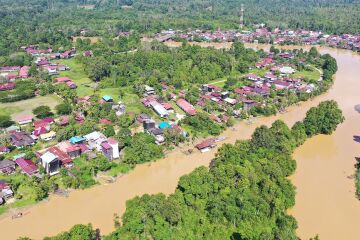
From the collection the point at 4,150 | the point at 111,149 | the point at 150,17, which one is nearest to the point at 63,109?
the point at 4,150

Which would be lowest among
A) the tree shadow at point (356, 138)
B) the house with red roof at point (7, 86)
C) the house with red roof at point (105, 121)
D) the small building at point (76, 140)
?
the tree shadow at point (356, 138)

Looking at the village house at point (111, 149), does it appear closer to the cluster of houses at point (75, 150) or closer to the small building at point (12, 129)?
the cluster of houses at point (75, 150)

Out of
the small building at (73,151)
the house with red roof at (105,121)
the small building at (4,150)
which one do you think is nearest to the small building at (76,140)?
the small building at (73,151)

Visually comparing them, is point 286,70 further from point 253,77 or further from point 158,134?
point 158,134

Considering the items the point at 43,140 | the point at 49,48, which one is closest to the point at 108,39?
the point at 49,48

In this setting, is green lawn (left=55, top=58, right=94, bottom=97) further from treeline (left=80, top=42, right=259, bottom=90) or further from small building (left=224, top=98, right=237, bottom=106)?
small building (left=224, top=98, right=237, bottom=106)

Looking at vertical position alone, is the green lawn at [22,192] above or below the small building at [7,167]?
below

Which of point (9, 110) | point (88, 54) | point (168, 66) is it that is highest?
point (9, 110)
